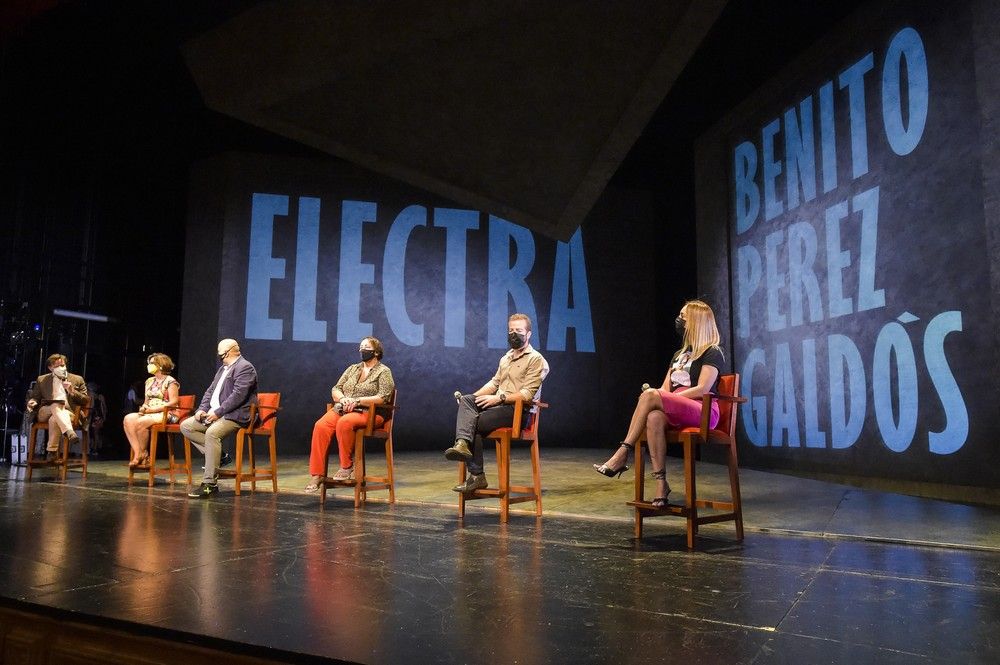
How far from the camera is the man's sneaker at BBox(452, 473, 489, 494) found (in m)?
3.96

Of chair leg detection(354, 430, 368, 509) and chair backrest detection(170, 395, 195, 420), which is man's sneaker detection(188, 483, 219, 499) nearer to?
chair backrest detection(170, 395, 195, 420)

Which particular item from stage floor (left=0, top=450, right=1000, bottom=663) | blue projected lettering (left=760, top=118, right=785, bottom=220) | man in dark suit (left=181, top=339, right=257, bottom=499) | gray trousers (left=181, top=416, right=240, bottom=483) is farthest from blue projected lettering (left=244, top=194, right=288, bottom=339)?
blue projected lettering (left=760, top=118, right=785, bottom=220)

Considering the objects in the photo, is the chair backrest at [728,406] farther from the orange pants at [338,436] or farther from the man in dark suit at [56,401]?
the man in dark suit at [56,401]

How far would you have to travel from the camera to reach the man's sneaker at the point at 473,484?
13.0 ft

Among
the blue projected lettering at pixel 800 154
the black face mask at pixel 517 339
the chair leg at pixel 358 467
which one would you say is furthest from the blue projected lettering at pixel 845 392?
the chair leg at pixel 358 467

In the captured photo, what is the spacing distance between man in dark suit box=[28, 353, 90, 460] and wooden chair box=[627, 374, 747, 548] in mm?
5355

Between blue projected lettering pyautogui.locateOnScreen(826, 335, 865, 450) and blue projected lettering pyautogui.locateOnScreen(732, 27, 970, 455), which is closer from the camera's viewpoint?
blue projected lettering pyautogui.locateOnScreen(732, 27, 970, 455)

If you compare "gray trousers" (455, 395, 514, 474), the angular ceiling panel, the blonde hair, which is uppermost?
the angular ceiling panel

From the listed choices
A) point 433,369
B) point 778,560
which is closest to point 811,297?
point 778,560

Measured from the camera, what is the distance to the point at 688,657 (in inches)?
63.1

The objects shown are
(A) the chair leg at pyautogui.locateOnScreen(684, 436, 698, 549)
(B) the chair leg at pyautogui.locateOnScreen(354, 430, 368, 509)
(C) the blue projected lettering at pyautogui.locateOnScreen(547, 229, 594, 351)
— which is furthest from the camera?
(C) the blue projected lettering at pyautogui.locateOnScreen(547, 229, 594, 351)

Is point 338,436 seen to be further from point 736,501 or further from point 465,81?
A: point 465,81

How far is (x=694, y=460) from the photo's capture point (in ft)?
10.2

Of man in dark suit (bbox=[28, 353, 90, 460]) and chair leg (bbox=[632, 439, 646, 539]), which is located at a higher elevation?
man in dark suit (bbox=[28, 353, 90, 460])
